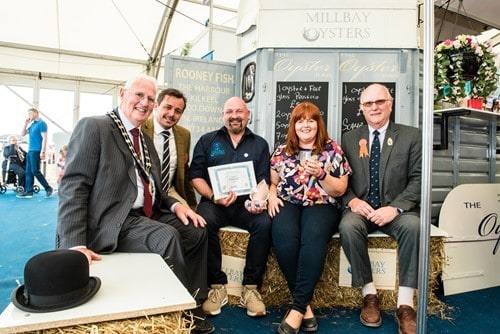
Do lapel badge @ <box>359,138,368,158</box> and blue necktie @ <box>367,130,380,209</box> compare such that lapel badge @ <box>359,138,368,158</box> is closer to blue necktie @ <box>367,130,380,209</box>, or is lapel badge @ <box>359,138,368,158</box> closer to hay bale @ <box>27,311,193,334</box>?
blue necktie @ <box>367,130,380,209</box>

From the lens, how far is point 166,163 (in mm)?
2268

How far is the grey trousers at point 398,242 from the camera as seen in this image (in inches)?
70.6

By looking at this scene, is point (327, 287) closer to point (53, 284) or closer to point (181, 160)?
point (181, 160)

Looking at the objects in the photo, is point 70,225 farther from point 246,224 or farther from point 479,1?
point 479,1

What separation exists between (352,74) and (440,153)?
38.9 inches

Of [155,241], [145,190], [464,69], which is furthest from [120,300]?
[464,69]

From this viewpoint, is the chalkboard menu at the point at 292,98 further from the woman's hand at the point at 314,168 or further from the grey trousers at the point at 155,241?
the grey trousers at the point at 155,241

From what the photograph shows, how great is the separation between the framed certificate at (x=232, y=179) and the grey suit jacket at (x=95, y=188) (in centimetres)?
68

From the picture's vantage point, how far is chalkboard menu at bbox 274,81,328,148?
2988 mm

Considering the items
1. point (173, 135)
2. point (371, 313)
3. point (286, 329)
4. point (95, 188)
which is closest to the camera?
point (95, 188)

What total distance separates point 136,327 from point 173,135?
167 cm

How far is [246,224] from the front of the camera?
205cm

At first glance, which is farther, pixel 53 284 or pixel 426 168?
pixel 426 168

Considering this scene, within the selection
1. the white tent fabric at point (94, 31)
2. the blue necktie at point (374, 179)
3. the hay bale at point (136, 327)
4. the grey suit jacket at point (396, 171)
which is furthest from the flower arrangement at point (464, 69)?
the white tent fabric at point (94, 31)
